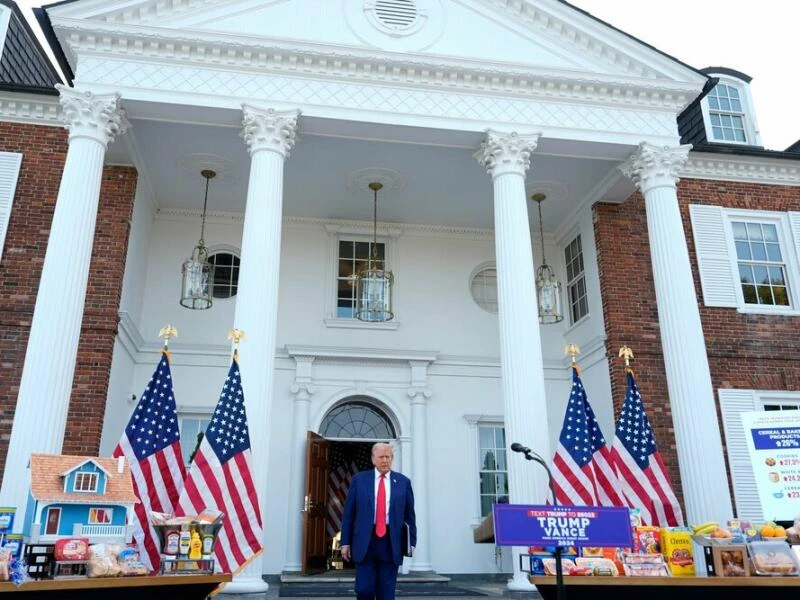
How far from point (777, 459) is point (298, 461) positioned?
784cm

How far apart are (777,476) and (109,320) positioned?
9171 mm

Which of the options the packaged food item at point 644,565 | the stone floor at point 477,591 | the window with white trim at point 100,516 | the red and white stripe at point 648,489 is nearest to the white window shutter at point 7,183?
the stone floor at point 477,591

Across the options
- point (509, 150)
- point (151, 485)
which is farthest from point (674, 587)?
point (509, 150)

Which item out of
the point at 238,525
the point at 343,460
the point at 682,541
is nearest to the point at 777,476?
the point at 682,541

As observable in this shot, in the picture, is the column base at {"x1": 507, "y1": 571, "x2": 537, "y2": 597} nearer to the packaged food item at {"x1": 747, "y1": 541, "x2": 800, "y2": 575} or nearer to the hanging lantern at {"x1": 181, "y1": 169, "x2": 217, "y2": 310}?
the packaged food item at {"x1": 747, "y1": 541, "x2": 800, "y2": 575}

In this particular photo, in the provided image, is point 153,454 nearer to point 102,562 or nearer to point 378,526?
point 102,562

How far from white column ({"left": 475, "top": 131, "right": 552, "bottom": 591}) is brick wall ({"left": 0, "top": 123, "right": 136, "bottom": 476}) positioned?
5.93m

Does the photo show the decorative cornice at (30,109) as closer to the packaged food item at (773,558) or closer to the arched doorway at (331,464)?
the arched doorway at (331,464)

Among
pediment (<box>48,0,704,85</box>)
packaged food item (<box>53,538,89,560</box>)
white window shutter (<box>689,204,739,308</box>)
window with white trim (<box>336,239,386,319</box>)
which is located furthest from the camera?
window with white trim (<box>336,239,386,319</box>)

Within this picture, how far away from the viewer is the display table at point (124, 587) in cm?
434

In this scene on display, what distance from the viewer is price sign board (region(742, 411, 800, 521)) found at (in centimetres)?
643

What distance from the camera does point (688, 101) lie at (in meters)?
11.4

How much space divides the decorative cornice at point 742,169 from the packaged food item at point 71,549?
1176 cm

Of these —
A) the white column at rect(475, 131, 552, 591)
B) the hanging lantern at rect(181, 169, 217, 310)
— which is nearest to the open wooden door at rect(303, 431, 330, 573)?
the hanging lantern at rect(181, 169, 217, 310)
